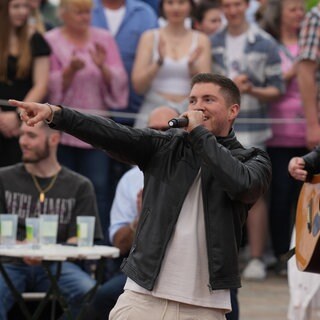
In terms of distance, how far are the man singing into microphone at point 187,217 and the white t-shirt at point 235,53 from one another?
16.0ft

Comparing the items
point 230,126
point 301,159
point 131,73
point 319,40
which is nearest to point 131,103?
point 131,73

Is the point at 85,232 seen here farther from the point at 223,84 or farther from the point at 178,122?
the point at 178,122

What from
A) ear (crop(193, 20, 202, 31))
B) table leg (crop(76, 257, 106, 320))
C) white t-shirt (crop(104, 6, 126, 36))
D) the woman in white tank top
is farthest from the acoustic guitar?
ear (crop(193, 20, 202, 31))

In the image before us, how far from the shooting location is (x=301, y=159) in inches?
234

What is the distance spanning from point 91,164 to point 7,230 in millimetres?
2380

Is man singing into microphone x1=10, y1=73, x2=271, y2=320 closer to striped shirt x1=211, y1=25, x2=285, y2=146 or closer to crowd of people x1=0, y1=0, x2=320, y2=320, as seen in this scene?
crowd of people x1=0, y1=0, x2=320, y2=320

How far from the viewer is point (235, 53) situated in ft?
32.2

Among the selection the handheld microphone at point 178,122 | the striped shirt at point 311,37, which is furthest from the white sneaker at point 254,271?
the handheld microphone at point 178,122

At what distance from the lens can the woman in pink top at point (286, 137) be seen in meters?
10.0

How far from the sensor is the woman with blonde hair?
9.02 metres

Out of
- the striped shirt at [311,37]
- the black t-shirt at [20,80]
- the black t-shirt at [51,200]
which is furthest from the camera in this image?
the black t-shirt at [20,80]

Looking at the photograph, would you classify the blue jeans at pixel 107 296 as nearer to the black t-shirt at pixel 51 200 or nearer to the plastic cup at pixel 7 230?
the black t-shirt at pixel 51 200

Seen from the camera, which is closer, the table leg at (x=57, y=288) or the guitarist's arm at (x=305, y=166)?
the guitarist's arm at (x=305, y=166)

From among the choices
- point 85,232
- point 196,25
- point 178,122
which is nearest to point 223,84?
point 178,122
